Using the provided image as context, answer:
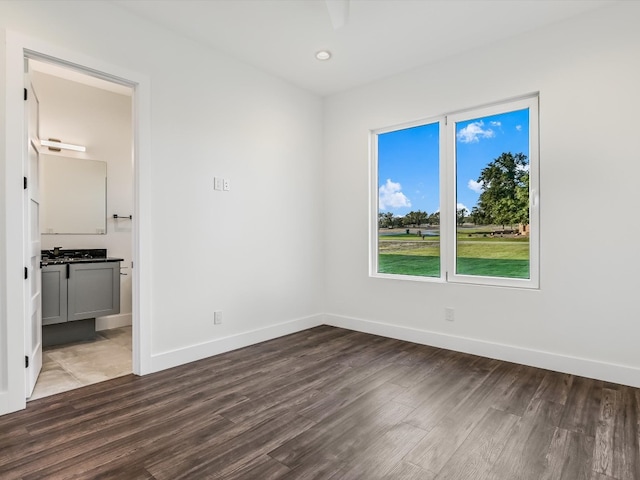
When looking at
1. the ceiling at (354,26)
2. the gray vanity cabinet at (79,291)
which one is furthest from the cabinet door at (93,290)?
the ceiling at (354,26)

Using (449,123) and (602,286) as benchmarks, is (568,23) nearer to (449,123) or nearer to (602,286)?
(449,123)

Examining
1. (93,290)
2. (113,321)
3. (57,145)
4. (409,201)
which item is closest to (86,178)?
(57,145)

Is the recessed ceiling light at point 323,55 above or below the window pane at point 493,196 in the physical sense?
above

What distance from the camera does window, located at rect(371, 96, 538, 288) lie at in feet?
10.7

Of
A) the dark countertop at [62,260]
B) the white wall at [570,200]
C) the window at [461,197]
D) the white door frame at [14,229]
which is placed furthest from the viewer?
the dark countertop at [62,260]

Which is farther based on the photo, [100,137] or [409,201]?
[100,137]

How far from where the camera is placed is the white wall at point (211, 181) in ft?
9.18

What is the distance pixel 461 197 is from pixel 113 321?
4342mm

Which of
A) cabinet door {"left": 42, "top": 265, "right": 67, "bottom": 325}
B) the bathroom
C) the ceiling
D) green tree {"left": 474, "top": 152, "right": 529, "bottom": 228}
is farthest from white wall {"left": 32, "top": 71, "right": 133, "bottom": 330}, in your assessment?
green tree {"left": 474, "top": 152, "right": 529, "bottom": 228}

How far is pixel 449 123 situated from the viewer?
144 inches

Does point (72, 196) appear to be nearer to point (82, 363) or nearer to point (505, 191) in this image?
point (82, 363)

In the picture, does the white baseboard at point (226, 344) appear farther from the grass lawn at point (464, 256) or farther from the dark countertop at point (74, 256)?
the dark countertop at point (74, 256)

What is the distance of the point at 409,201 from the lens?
13.2 feet

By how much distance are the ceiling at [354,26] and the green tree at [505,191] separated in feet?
3.57
